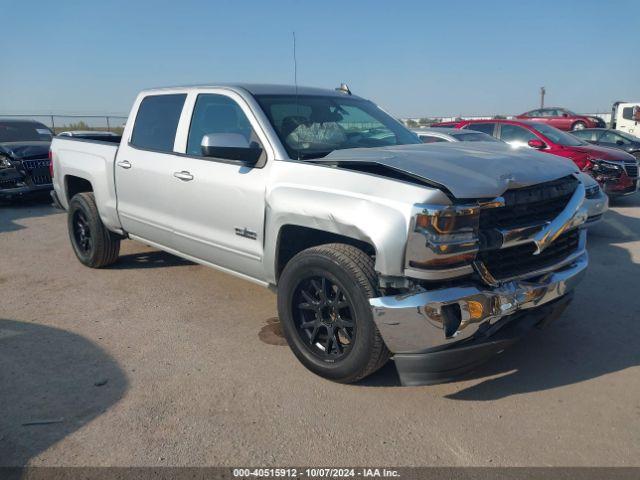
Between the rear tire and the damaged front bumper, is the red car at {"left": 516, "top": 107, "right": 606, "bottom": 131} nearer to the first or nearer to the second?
the rear tire

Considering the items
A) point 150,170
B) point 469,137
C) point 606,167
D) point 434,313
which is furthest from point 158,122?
point 606,167

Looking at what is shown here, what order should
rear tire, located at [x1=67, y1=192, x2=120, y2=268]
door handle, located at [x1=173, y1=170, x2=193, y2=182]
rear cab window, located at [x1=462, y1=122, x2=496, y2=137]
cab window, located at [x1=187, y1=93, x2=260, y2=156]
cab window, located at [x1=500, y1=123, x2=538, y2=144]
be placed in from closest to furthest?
1. cab window, located at [x1=187, y1=93, x2=260, y2=156]
2. door handle, located at [x1=173, y1=170, x2=193, y2=182]
3. rear tire, located at [x1=67, y1=192, x2=120, y2=268]
4. cab window, located at [x1=500, y1=123, x2=538, y2=144]
5. rear cab window, located at [x1=462, y1=122, x2=496, y2=137]

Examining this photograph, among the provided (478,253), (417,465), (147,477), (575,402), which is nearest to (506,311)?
(478,253)

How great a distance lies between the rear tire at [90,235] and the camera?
18.1 ft

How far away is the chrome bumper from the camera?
2727mm

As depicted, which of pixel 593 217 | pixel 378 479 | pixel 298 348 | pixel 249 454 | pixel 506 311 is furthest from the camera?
pixel 593 217

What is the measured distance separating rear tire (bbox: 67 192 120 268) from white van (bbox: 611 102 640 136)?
22.2m

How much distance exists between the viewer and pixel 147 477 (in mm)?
2469

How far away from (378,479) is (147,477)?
109 centimetres

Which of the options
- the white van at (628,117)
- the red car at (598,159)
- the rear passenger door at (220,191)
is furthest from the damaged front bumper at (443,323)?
the white van at (628,117)

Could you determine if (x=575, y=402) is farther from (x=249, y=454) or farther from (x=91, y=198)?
(x=91, y=198)

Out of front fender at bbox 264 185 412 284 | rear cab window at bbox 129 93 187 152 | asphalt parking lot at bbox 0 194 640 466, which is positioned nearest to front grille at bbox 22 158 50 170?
asphalt parking lot at bbox 0 194 640 466

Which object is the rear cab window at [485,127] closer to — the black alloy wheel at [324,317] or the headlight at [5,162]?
the black alloy wheel at [324,317]

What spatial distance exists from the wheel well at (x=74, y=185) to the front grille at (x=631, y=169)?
28.3 feet
